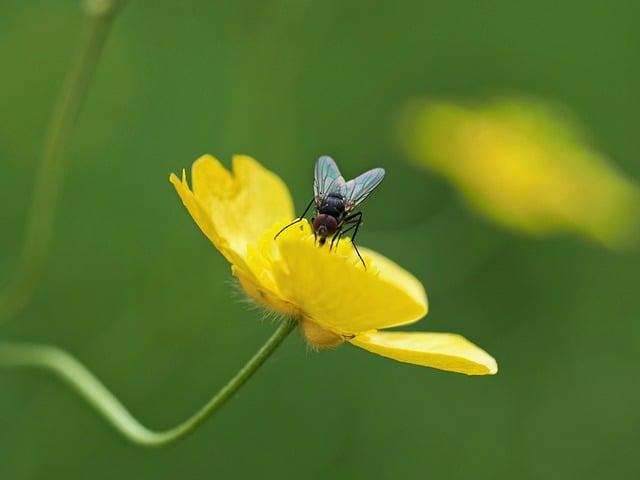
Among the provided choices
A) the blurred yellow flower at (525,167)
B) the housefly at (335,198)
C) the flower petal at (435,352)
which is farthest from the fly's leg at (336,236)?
the blurred yellow flower at (525,167)

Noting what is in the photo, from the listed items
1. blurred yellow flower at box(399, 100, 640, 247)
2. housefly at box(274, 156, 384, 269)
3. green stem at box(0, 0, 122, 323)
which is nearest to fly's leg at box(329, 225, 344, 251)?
housefly at box(274, 156, 384, 269)

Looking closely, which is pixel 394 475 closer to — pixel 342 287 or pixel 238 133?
pixel 238 133

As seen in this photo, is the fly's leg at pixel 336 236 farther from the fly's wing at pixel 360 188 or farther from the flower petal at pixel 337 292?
the flower petal at pixel 337 292

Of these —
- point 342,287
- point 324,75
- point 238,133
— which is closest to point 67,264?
point 238,133

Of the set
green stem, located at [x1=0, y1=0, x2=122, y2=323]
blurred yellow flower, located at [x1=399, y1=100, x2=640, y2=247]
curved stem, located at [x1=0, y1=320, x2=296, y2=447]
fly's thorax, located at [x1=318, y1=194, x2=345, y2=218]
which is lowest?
curved stem, located at [x1=0, y1=320, x2=296, y2=447]

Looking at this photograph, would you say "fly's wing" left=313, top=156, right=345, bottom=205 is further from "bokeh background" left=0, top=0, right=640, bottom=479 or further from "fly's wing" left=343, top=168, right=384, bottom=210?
"bokeh background" left=0, top=0, right=640, bottom=479

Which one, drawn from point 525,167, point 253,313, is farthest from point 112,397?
point 525,167

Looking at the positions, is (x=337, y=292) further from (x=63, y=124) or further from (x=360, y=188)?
(x=63, y=124)

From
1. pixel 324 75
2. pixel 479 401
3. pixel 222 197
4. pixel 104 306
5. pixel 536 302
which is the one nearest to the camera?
pixel 222 197
